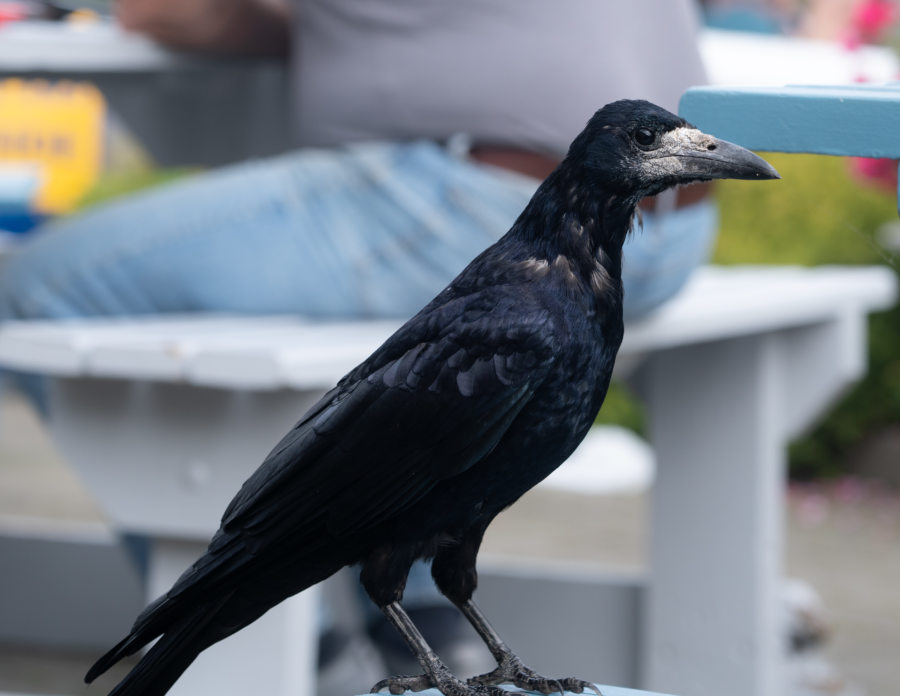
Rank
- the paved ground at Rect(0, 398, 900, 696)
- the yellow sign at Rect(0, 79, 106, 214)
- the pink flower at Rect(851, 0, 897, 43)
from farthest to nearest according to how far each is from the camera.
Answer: the yellow sign at Rect(0, 79, 106, 214)
the pink flower at Rect(851, 0, 897, 43)
the paved ground at Rect(0, 398, 900, 696)

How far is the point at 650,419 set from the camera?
2752 mm

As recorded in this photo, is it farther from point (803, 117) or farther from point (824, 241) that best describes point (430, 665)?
point (824, 241)

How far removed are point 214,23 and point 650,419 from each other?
116 cm

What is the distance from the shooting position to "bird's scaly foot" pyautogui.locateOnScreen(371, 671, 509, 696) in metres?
1.06

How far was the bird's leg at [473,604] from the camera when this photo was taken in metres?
1.05

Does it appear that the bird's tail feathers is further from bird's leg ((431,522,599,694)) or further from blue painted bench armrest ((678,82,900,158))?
blue painted bench armrest ((678,82,900,158))

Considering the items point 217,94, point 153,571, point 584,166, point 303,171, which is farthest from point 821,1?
point 584,166

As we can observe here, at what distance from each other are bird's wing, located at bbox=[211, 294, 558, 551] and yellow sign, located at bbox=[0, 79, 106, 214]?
6915 millimetres

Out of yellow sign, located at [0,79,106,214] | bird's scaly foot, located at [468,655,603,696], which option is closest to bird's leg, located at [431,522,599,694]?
bird's scaly foot, located at [468,655,603,696]

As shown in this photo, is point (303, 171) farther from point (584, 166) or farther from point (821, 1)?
point (821, 1)

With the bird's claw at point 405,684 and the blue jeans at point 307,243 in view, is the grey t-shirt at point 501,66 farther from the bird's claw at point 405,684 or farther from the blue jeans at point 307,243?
the bird's claw at point 405,684

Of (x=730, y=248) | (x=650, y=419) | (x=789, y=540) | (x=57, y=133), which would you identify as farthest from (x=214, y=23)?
(x=57, y=133)

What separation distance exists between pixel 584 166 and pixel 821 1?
6.52 metres

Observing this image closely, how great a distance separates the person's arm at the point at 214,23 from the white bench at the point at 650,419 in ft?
2.73
